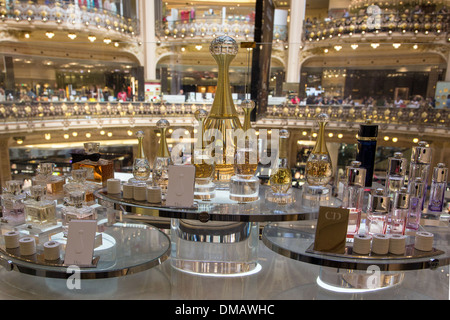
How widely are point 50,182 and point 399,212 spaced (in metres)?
1.97

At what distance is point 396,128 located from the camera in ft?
22.5

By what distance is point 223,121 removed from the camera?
70.1 inches

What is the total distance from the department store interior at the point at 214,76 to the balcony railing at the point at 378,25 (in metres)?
0.03

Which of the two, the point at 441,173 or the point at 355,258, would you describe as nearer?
the point at 355,258

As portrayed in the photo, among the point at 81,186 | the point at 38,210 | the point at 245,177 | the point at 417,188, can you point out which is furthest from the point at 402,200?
the point at 38,210

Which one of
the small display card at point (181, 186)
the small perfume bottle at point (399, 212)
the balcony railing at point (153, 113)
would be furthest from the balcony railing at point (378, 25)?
the small display card at point (181, 186)

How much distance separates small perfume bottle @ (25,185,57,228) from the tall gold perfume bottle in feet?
2.95

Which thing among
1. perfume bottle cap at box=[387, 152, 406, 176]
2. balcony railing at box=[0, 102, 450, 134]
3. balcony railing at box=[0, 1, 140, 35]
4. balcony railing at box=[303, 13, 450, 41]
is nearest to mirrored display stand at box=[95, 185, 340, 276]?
perfume bottle cap at box=[387, 152, 406, 176]

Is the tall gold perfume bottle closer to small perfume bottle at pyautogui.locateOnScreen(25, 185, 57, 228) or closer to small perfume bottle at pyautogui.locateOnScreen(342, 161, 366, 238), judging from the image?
small perfume bottle at pyautogui.locateOnScreen(342, 161, 366, 238)

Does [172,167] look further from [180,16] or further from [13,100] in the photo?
[180,16]

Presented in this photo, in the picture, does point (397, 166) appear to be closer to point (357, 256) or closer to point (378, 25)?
point (357, 256)

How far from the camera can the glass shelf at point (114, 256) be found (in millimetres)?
1311
